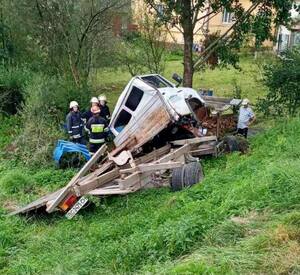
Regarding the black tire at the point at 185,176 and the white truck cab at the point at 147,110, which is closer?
the black tire at the point at 185,176

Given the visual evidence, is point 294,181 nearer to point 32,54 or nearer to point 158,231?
point 158,231

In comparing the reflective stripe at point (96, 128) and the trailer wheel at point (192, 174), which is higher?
the reflective stripe at point (96, 128)

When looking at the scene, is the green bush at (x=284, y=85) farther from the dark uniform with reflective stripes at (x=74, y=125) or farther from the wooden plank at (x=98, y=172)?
the wooden plank at (x=98, y=172)

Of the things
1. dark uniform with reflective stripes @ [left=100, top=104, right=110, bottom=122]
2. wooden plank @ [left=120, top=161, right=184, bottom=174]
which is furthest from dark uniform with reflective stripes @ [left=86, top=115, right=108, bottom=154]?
wooden plank @ [left=120, top=161, right=184, bottom=174]

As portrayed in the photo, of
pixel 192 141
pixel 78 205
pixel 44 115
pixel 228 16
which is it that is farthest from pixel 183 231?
pixel 228 16

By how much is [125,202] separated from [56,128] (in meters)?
4.80

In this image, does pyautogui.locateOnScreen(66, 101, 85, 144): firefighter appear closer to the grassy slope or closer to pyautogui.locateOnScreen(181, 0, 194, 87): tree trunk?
the grassy slope

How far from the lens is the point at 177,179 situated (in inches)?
366

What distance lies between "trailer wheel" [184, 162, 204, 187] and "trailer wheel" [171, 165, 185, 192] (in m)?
0.08

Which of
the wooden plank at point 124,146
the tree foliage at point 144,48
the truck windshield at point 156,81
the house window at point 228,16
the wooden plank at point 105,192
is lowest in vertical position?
the wooden plank at point 105,192

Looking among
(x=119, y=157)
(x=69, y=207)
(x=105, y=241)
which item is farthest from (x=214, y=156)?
(x=105, y=241)

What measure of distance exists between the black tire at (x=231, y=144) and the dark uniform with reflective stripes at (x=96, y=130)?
10.1ft

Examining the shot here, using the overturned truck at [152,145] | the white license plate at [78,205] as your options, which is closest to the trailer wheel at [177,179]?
the overturned truck at [152,145]

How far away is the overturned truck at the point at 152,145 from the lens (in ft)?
29.2
